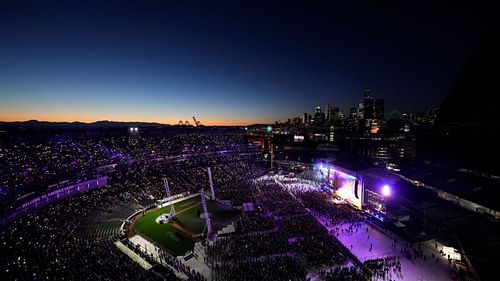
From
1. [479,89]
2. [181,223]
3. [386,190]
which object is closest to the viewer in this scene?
[479,89]

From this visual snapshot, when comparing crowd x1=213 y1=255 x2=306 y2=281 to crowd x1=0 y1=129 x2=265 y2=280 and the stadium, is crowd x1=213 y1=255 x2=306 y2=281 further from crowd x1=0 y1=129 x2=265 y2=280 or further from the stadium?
crowd x1=0 y1=129 x2=265 y2=280

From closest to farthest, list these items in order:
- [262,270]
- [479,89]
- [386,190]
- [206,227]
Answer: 1. [262,270]
2. [479,89]
3. [206,227]
4. [386,190]

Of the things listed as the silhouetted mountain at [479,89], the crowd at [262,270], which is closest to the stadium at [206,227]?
the crowd at [262,270]

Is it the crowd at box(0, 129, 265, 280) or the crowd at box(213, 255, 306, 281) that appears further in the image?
the crowd at box(0, 129, 265, 280)

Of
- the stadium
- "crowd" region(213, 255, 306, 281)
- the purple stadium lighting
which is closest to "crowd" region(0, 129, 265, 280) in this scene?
the stadium

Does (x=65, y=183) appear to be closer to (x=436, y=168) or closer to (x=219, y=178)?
(x=219, y=178)

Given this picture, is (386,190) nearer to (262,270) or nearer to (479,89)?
Answer: (479,89)

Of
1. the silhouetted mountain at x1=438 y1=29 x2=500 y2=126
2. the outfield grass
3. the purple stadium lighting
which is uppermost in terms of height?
the silhouetted mountain at x1=438 y1=29 x2=500 y2=126

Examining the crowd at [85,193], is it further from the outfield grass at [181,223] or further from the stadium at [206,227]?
the outfield grass at [181,223]

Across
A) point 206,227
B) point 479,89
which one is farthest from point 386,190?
point 206,227
